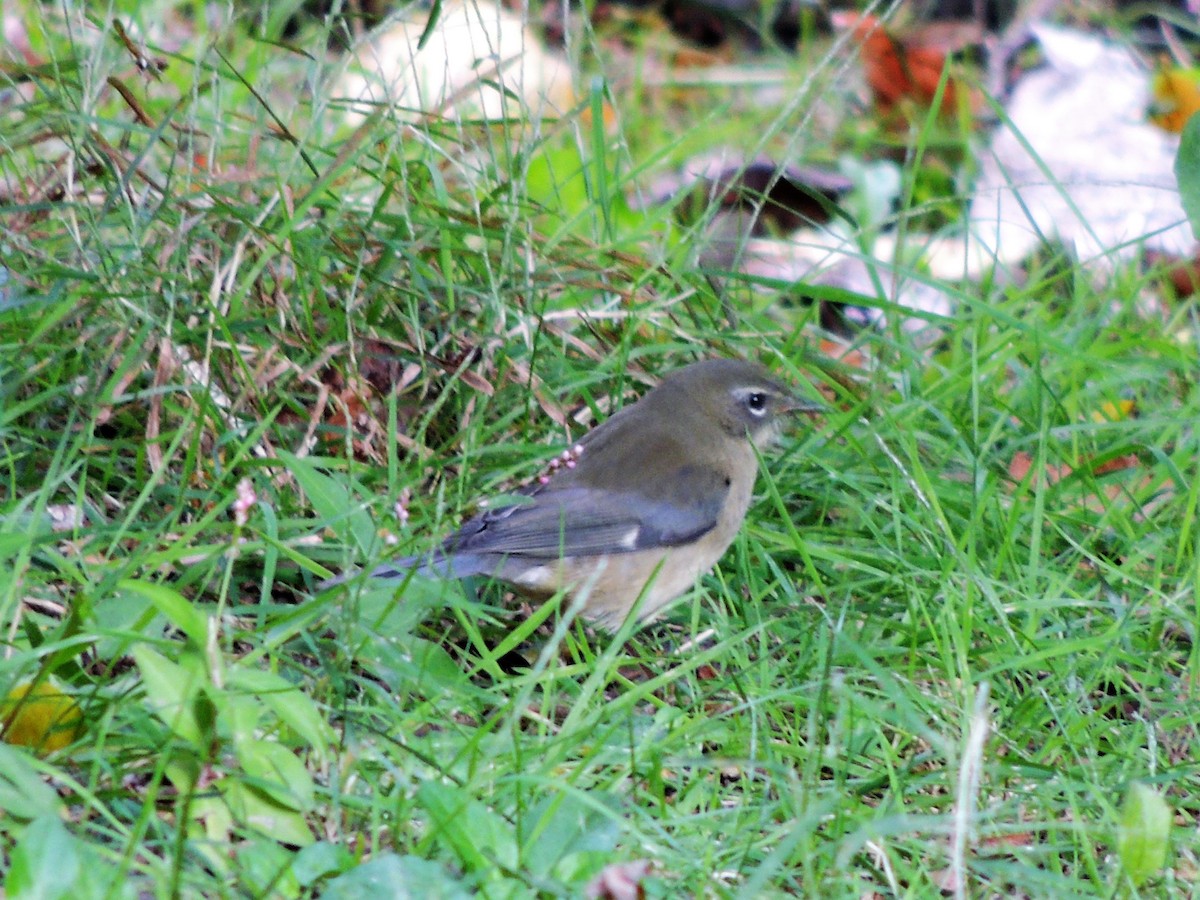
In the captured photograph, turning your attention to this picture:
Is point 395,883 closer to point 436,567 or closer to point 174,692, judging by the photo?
point 174,692

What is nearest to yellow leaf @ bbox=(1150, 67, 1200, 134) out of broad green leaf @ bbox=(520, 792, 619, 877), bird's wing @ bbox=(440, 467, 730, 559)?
bird's wing @ bbox=(440, 467, 730, 559)

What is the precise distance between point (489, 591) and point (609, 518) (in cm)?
41

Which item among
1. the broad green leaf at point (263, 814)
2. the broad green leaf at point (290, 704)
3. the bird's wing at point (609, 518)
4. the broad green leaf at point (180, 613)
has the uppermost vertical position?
the broad green leaf at point (180, 613)

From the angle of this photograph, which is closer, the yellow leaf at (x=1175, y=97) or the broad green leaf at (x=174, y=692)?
the broad green leaf at (x=174, y=692)

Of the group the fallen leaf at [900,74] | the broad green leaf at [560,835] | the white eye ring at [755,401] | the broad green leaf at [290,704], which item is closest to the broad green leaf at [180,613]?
the broad green leaf at [290,704]

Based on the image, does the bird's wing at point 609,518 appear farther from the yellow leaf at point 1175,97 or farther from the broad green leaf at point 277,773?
the yellow leaf at point 1175,97

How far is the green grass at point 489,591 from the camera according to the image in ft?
9.22

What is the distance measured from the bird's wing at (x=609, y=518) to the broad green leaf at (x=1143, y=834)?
1647 mm

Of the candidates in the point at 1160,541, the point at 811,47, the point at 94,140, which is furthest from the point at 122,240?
the point at 811,47

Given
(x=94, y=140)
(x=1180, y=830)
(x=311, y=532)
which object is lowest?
(x=1180, y=830)

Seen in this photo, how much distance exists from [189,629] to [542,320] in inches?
75.6

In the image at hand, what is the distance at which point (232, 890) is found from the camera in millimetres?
2641

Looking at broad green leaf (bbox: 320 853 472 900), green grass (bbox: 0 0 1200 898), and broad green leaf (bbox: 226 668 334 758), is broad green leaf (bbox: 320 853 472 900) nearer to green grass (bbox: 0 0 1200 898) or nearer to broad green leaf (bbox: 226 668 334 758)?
green grass (bbox: 0 0 1200 898)

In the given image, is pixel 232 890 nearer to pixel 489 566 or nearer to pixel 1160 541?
pixel 489 566
